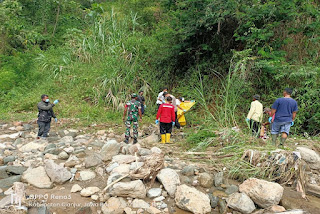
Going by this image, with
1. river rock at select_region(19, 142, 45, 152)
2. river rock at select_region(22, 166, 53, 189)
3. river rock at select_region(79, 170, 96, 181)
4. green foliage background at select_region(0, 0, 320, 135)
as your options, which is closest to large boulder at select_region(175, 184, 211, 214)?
river rock at select_region(79, 170, 96, 181)

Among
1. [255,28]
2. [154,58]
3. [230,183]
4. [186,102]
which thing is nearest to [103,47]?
[154,58]

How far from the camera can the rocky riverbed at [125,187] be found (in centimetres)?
359

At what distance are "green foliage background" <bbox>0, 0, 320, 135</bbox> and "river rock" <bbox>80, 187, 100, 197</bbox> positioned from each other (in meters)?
3.47

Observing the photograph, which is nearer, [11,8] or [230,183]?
[230,183]

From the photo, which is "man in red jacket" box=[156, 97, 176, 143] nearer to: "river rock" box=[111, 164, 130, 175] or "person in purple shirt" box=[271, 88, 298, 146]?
"river rock" box=[111, 164, 130, 175]

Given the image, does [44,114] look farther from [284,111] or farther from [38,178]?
[284,111]

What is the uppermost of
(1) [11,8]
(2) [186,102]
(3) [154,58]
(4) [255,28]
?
(1) [11,8]

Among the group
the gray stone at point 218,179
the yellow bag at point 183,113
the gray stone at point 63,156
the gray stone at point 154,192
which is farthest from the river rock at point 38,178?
the yellow bag at point 183,113

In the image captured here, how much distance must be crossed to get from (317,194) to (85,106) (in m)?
7.34

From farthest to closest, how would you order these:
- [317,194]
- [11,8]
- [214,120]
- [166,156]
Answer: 1. [11,8]
2. [214,120]
3. [166,156]
4. [317,194]

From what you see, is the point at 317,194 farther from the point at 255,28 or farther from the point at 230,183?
the point at 255,28

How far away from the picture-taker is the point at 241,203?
3664mm

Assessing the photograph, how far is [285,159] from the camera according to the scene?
4.33 metres

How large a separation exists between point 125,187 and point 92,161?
117cm
